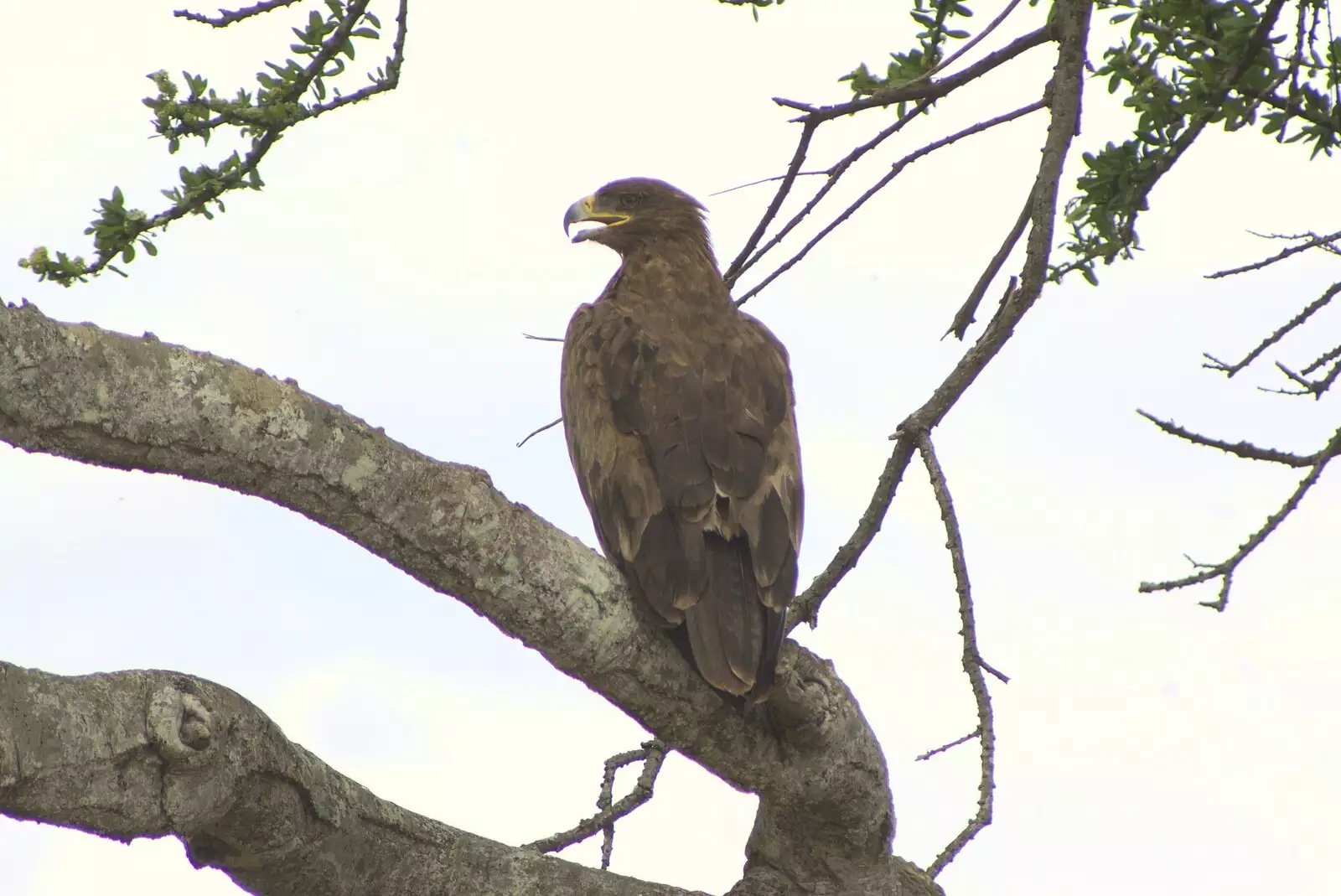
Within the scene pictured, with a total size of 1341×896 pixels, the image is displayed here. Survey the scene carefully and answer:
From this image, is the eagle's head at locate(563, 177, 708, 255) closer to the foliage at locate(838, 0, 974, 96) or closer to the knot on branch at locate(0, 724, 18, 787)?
the foliage at locate(838, 0, 974, 96)

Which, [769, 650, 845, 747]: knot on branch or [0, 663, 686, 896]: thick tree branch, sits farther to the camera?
[769, 650, 845, 747]: knot on branch

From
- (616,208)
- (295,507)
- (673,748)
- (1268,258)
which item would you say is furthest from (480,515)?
(616,208)

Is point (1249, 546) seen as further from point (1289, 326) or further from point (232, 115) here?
point (232, 115)

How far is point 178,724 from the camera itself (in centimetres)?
349

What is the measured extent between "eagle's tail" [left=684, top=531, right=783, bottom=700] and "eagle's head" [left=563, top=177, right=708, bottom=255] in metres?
2.20

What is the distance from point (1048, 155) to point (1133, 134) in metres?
0.46

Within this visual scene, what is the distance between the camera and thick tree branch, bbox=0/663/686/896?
3332mm

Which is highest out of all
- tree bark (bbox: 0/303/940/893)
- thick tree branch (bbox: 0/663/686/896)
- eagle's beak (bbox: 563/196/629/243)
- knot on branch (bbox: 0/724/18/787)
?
eagle's beak (bbox: 563/196/629/243)

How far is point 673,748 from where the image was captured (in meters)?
4.54

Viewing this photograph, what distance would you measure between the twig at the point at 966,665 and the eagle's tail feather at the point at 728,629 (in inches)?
21.5

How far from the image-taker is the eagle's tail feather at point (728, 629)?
13.8 feet

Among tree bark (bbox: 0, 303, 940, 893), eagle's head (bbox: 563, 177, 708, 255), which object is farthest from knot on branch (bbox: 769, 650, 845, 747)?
eagle's head (bbox: 563, 177, 708, 255)

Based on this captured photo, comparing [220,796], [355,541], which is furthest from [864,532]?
[220,796]

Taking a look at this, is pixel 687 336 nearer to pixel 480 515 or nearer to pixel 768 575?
pixel 768 575
